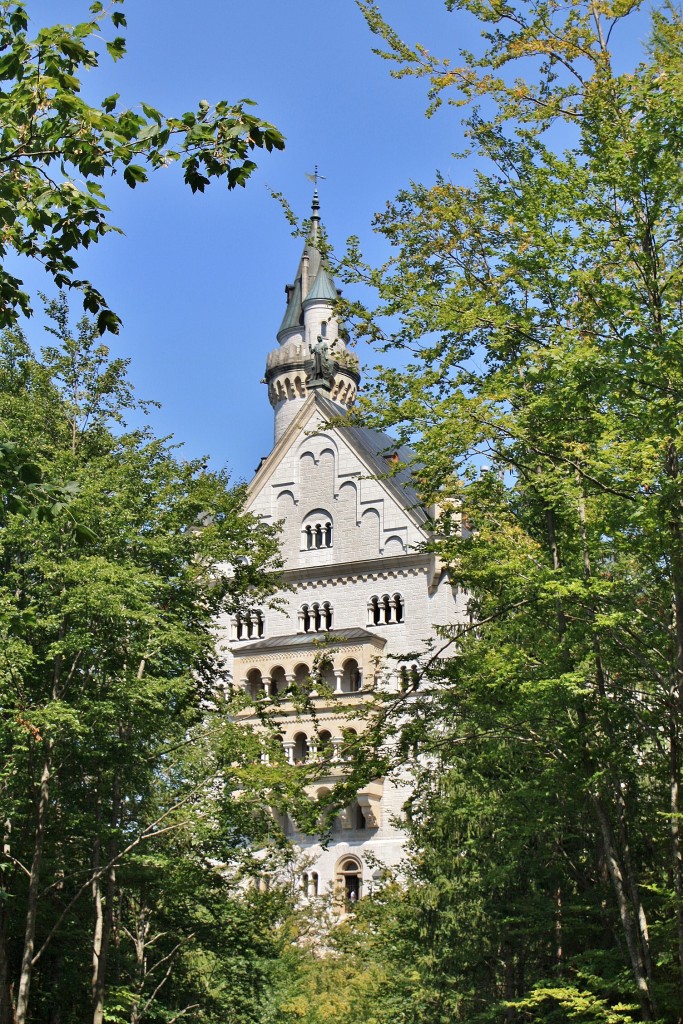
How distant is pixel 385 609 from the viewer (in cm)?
6059

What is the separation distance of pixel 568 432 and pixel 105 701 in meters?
8.88

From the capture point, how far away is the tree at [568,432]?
53.6ft

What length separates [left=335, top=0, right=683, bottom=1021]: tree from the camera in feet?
53.6

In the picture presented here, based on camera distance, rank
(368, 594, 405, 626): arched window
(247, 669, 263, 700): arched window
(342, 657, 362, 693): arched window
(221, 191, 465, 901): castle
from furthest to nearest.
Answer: (247, 669, 263, 700): arched window → (368, 594, 405, 626): arched window → (342, 657, 362, 693): arched window → (221, 191, 465, 901): castle

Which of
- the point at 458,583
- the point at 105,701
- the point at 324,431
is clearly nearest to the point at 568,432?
the point at 458,583

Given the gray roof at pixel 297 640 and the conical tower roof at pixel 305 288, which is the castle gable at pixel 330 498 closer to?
the gray roof at pixel 297 640

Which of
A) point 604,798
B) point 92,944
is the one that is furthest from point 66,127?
point 92,944

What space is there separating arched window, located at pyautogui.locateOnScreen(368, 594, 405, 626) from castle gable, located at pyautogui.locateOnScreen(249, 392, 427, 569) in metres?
1.95

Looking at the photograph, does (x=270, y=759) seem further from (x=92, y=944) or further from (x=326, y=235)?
(x=326, y=235)

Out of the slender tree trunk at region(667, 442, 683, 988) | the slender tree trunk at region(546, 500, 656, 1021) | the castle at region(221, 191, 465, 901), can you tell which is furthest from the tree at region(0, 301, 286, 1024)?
the castle at region(221, 191, 465, 901)

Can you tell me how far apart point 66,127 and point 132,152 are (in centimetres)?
63

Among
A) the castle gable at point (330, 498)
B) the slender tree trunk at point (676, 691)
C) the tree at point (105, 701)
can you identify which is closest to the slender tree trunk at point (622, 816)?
the slender tree trunk at point (676, 691)

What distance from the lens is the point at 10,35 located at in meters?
10.1

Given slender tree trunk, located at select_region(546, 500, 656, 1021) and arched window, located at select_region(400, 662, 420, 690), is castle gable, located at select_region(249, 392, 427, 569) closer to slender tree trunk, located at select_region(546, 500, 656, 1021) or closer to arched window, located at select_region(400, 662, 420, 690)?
slender tree trunk, located at select_region(546, 500, 656, 1021)
